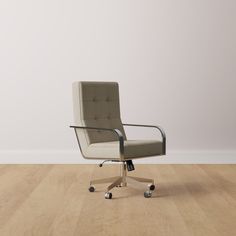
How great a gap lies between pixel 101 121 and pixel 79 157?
1820mm

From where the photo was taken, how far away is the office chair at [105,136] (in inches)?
169

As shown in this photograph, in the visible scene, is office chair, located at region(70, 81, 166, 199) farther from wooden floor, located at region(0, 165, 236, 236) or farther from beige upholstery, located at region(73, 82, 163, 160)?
wooden floor, located at region(0, 165, 236, 236)

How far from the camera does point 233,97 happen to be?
664cm

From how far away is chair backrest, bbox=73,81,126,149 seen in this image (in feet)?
15.4

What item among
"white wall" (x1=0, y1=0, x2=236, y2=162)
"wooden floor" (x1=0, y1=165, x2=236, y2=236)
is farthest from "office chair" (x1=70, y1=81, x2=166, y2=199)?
"white wall" (x1=0, y1=0, x2=236, y2=162)

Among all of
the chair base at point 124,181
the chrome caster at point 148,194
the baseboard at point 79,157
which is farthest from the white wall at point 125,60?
the chrome caster at point 148,194

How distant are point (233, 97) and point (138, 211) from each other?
11.1ft

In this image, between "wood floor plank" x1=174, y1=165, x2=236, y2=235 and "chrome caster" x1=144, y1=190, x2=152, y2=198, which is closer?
"wood floor plank" x1=174, y1=165, x2=236, y2=235

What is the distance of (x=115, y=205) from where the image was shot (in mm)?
3984

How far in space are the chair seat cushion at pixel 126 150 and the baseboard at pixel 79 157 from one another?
2.12 m

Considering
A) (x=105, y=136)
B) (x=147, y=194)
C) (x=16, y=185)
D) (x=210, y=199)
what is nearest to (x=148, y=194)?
(x=147, y=194)

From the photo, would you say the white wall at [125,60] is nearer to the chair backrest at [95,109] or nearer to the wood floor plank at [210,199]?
the wood floor plank at [210,199]

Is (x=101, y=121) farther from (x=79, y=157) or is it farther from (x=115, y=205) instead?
(x=79, y=157)

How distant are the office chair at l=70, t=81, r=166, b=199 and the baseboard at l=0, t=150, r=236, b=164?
1748 mm
